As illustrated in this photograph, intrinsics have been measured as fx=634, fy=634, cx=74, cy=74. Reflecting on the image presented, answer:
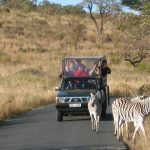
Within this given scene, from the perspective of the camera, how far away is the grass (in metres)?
32.1

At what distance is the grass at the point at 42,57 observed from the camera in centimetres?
3209

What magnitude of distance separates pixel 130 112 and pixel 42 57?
4217 cm

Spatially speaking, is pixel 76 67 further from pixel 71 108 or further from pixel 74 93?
pixel 71 108

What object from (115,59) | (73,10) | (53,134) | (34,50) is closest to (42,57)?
(34,50)

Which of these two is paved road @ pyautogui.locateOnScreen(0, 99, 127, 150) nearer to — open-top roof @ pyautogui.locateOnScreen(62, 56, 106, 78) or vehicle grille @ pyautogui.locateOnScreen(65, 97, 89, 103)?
vehicle grille @ pyautogui.locateOnScreen(65, 97, 89, 103)

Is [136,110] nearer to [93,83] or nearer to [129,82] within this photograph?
[93,83]

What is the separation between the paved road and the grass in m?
1.01

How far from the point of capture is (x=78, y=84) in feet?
79.6

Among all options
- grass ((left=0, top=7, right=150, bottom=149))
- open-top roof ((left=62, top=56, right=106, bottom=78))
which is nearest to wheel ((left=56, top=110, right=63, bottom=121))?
grass ((left=0, top=7, right=150, bottom=149))

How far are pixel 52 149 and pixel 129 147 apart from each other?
1.94 metres

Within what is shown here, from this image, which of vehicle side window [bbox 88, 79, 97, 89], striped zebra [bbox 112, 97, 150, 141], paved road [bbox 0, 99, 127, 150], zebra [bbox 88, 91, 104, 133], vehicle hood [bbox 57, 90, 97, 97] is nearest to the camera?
paved road [bbox 0, 99, 127, 150]

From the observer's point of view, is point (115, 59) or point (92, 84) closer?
point (92, 84)

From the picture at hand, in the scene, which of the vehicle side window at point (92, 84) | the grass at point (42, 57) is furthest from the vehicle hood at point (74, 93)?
the grass at point (42, 57)

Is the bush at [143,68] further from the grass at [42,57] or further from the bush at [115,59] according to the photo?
the bush at [115,59]
